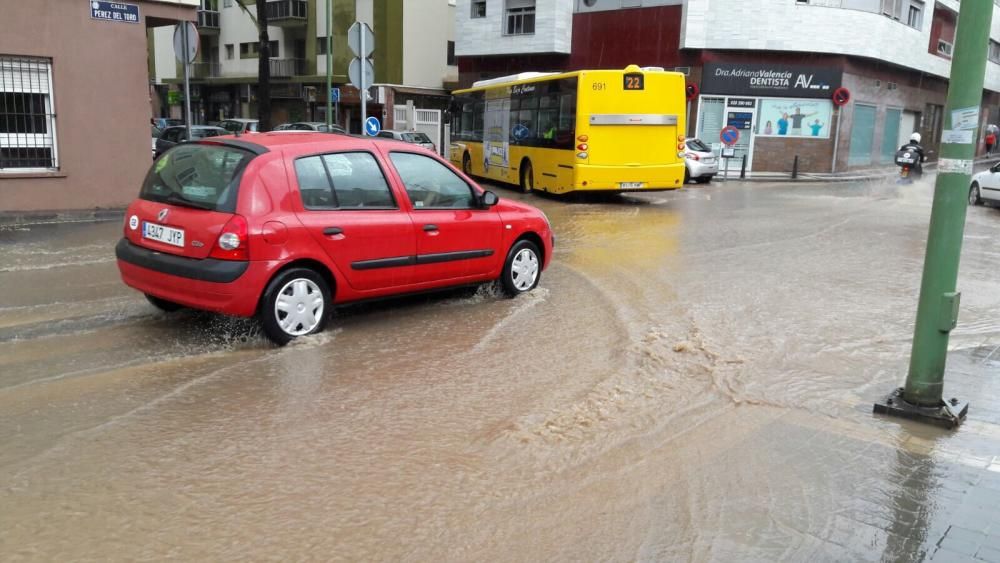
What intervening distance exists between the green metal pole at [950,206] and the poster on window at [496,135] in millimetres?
15903

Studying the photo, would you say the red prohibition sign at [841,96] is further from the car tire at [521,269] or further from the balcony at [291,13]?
the balcony at [291,13]

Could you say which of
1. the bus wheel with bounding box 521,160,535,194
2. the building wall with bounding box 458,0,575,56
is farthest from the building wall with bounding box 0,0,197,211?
the building wall with bounding box 458,0,575,56

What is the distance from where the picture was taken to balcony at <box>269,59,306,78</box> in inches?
1713

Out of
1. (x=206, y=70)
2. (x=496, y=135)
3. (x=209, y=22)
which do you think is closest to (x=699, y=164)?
(x=496, y=135)

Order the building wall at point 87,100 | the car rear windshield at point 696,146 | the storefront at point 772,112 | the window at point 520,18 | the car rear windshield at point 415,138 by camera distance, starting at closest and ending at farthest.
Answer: the building wall at point 87,100
the car rear windshield at point 696,146
the car rear windshield at point 415,138
the storefront at point 772,112
the window at point 520,18

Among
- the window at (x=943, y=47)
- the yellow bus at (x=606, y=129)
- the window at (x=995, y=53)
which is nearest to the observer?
the yellow bus at (x=606, y=129)

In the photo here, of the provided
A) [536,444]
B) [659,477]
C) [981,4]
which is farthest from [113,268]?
[981,4]

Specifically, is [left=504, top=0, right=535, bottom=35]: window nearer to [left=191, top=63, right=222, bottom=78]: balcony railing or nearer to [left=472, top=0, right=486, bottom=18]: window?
[left=472, top=0, right=486, bottom=18]: window

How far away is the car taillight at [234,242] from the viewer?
588cm

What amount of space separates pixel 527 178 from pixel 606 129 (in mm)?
3147

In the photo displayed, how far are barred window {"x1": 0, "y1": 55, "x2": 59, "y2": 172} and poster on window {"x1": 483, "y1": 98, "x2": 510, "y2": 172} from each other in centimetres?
1046

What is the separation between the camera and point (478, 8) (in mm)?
36938

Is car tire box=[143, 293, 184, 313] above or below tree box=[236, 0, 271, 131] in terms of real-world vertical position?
below

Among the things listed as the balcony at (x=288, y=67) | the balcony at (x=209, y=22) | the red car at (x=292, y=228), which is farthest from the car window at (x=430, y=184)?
the balcony at (x=209, y=22)
